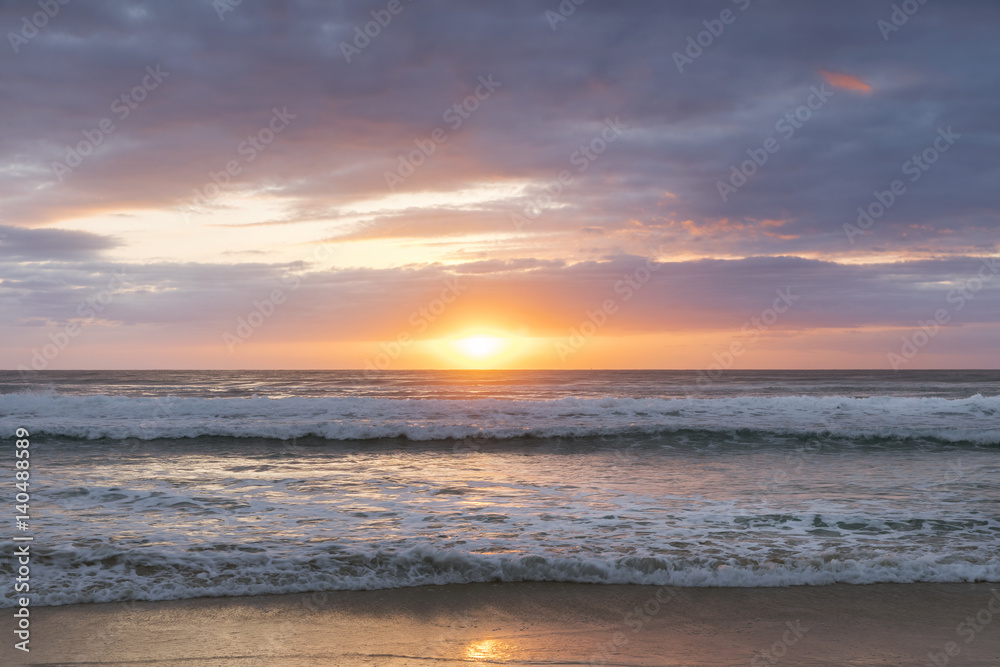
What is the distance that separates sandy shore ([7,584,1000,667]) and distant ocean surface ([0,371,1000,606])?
0.37 m

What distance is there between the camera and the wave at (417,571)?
7145 millimetres

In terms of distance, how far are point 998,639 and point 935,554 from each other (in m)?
2.53

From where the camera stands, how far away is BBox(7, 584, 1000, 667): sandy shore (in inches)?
216

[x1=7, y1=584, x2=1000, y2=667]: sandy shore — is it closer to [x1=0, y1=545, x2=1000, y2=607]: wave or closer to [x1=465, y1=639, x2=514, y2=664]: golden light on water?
[x1=465, y1=639, x2=514, y2=664]: golden light on water

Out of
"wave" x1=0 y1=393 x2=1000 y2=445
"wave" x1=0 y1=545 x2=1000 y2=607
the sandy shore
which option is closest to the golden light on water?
the sandy shore

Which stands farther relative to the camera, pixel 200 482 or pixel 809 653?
pixel 200 482

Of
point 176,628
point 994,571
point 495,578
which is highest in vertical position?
point 994,571

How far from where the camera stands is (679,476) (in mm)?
14281

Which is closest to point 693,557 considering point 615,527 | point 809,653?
point 615,527

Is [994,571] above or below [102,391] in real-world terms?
below

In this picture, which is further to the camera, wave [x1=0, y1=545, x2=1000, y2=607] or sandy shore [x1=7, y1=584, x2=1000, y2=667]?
wave [x1=0, y1=545, x2=1000, y2=607]

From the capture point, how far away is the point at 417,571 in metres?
7.57

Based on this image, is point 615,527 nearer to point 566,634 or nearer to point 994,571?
point 566,634

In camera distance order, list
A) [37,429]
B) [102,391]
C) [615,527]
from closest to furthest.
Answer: [615,527] → [37,429] → [102,391]
